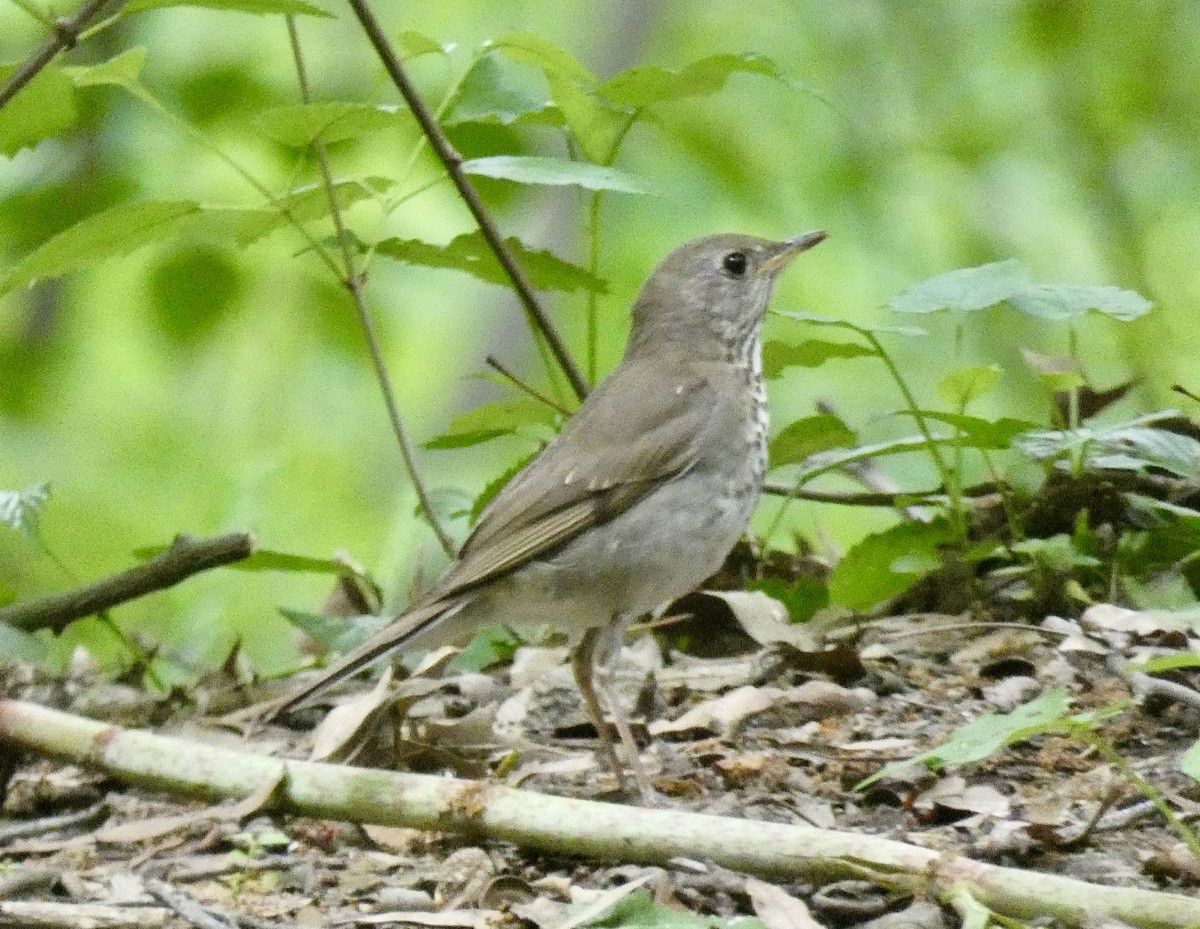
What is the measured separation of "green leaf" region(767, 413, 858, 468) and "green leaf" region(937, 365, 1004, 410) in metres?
0.34

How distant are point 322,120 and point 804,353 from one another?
1463mm

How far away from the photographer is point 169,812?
392 centimetres

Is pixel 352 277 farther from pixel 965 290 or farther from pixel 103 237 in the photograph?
pixel 965 290

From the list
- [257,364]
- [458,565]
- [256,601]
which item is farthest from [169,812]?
[257,364]

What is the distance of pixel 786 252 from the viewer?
508 cm

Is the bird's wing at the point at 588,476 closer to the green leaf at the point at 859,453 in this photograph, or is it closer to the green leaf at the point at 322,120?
the green leaf at the point at 859,453

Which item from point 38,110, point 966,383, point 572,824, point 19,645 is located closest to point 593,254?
point 966,383

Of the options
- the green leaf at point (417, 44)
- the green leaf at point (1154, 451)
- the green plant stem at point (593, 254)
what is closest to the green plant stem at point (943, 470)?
the green leaf at point (1154, 451)

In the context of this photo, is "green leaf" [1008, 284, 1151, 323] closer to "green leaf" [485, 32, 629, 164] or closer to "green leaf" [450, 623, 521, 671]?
"green leaf" [485, 32, 629, 164]

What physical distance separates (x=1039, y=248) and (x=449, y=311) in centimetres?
471

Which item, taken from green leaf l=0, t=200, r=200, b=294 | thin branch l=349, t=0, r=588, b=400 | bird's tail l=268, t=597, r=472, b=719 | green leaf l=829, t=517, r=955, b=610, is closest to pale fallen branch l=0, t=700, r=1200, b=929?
bird's tail l=268, t=597, r=472, b=719

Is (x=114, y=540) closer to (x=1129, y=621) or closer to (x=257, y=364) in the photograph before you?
(x=257, y=364)

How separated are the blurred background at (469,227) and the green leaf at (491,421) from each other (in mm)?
301

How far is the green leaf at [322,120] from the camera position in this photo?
156 inches
